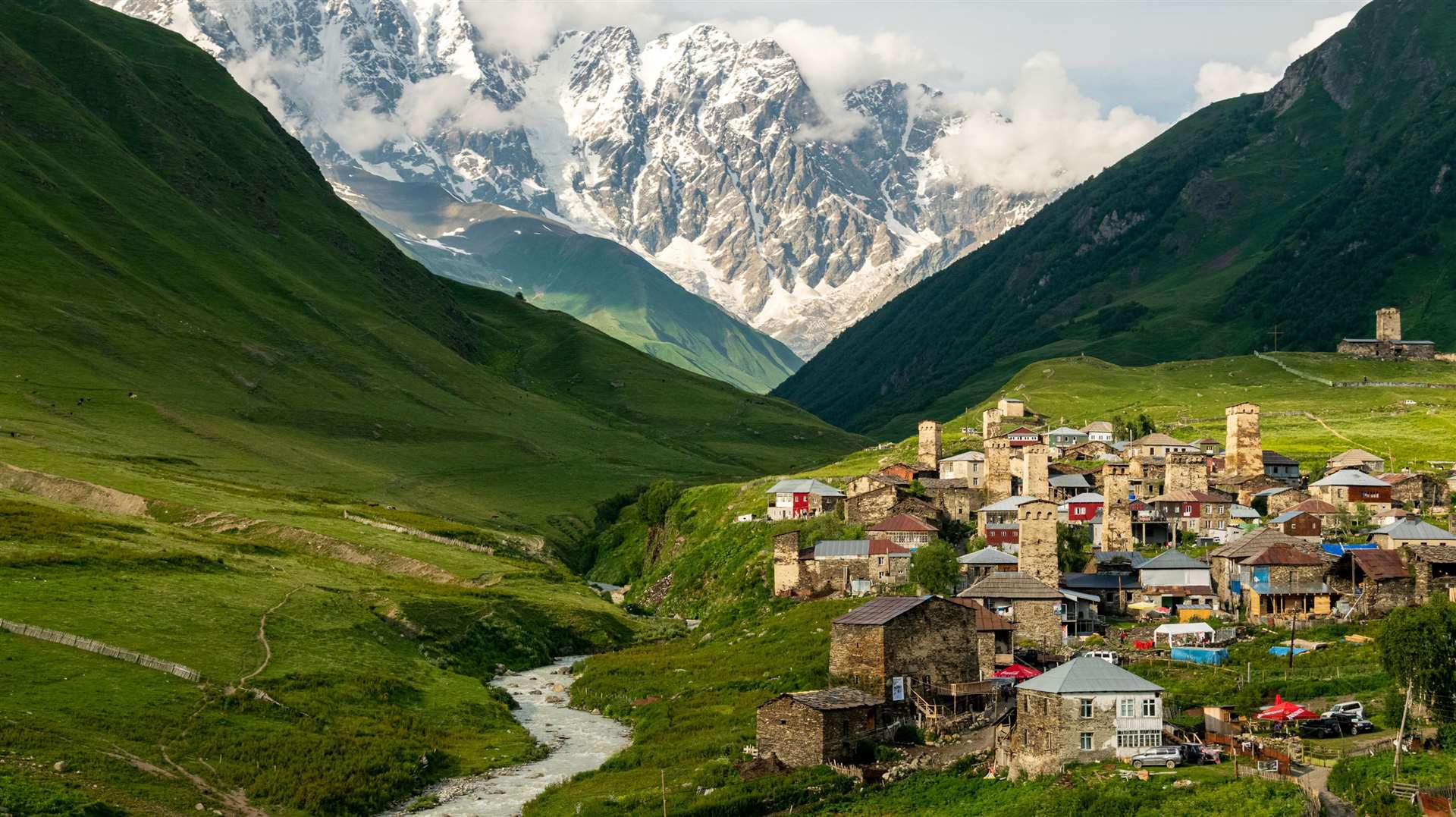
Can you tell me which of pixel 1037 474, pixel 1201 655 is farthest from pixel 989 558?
pixel 1201 655

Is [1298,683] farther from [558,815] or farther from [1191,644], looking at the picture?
[558,815]

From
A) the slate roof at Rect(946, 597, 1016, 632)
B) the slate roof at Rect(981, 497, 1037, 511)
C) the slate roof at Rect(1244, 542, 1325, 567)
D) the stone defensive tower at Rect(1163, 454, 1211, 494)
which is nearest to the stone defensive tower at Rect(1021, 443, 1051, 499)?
the slate roof at Rect(981, 497, 1037, 511)

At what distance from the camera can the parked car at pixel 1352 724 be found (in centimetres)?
6956

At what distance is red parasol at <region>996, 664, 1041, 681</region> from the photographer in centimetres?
8369

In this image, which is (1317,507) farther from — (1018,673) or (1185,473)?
(1018,673)

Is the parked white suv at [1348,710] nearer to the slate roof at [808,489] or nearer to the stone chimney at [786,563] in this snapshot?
the stone chimney at [786,563]

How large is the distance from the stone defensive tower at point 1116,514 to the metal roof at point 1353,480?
57.1 feet

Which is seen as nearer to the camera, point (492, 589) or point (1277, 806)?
point (1277, 806)

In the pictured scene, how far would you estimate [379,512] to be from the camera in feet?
556

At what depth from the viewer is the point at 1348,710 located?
71.2 metres

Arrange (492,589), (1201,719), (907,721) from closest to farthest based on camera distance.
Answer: (1201,719)
(907,721)
(492,589)

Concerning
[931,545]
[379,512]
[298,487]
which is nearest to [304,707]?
[931,545]

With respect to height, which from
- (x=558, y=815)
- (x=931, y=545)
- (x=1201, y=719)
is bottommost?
(x=558, y=815)

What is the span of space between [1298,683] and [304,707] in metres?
53.6
